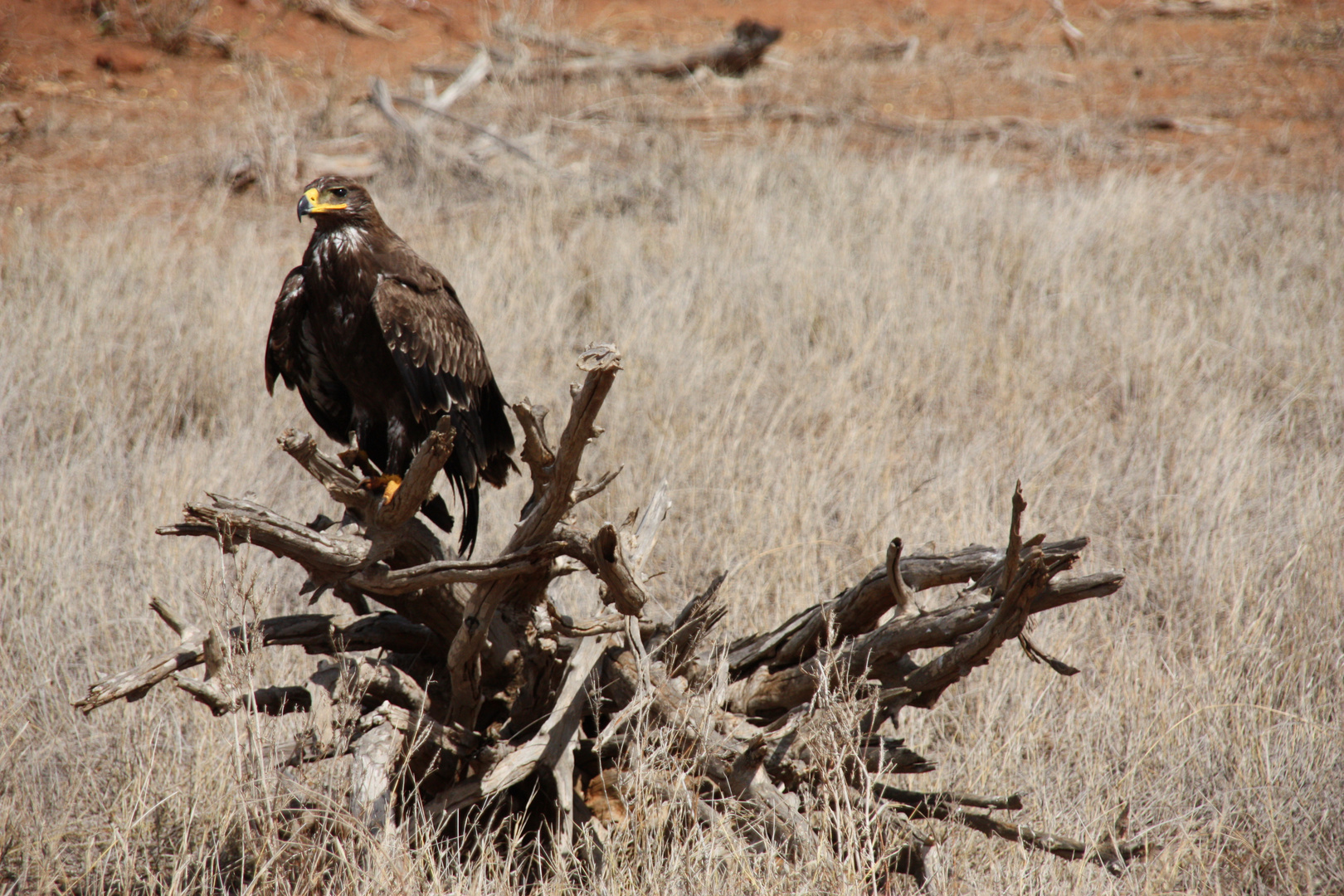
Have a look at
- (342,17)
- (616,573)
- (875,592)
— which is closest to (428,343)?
(616,573)

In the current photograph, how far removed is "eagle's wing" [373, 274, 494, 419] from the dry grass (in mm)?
808

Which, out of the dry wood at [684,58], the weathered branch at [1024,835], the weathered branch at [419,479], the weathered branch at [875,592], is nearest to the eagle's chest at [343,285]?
the weathered branch at [419,479]

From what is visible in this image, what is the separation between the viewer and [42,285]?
5809 millimetres

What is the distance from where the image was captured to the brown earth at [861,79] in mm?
9359

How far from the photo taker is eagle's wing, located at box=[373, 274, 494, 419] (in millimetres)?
2990

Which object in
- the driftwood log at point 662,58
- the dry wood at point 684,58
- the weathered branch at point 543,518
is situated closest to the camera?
the weathered branch at point 543,518

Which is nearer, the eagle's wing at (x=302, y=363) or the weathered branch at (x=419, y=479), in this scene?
the weathered branch at (x=419, y=479)

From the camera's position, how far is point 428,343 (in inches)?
119

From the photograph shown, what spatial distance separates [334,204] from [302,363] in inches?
21.4

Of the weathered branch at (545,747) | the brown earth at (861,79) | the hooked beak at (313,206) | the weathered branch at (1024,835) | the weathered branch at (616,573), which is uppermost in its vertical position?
the brown earth at (861,79)

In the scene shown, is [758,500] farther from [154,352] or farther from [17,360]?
[17,360]

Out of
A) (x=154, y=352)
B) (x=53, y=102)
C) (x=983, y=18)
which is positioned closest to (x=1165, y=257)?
(x=154, y=352)

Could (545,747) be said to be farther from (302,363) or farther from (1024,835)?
(302,363)

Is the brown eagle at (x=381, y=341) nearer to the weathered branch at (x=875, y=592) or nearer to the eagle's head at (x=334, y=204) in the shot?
the eagle's head at (x=334, y=204)
